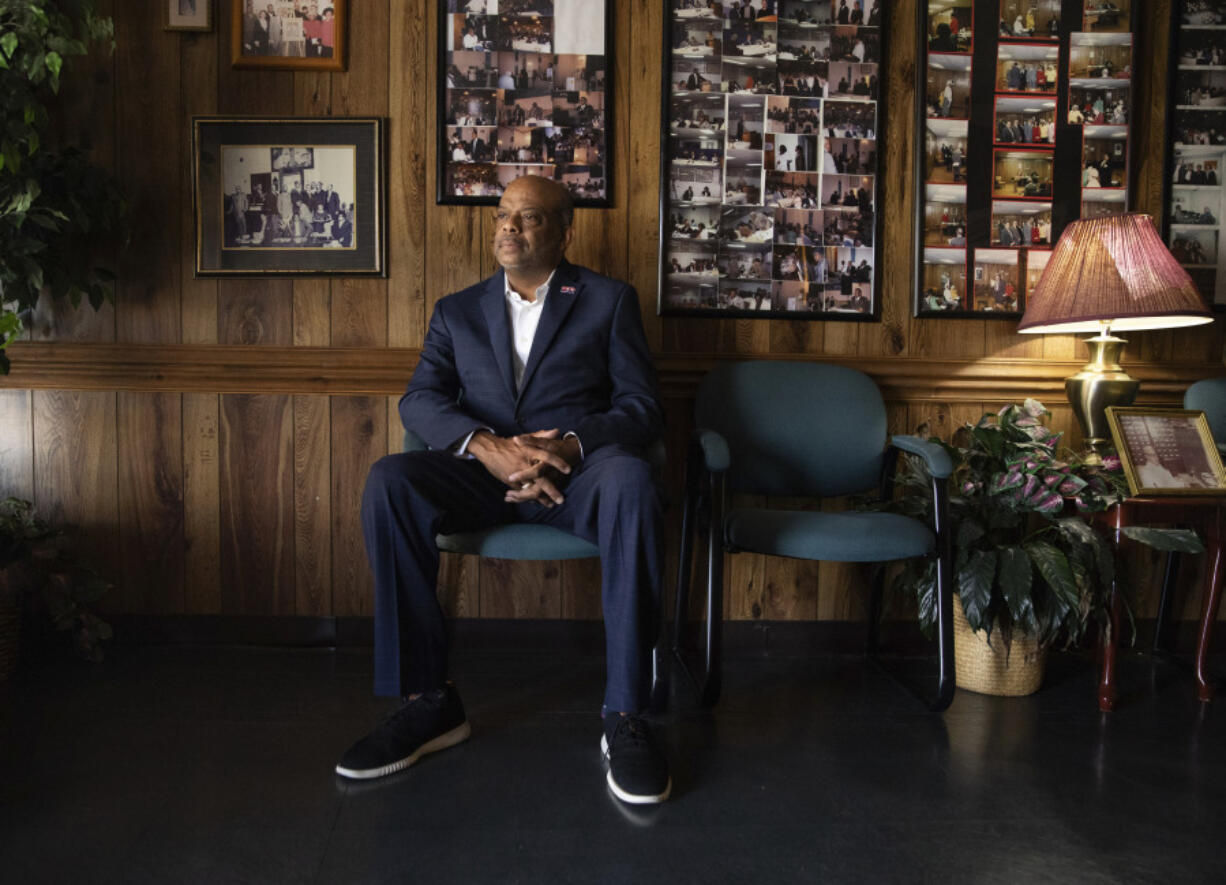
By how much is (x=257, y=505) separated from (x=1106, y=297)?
2695mm

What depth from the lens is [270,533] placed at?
2617 mm

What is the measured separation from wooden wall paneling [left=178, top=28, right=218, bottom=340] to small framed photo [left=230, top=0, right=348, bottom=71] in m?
0.10

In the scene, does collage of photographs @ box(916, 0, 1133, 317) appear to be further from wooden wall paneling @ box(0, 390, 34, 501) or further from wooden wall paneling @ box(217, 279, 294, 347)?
wooden wall paneling @ box(0, 390, 34, 501)

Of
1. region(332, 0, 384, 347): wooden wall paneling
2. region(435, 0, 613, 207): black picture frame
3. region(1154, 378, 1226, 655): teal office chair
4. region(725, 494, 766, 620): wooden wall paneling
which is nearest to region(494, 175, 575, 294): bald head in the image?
region(435, 0, 613, 207): black picture frame

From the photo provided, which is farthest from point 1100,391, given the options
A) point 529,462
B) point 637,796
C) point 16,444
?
point 16,444

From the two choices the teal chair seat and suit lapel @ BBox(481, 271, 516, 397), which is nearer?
A: the teal chair seat

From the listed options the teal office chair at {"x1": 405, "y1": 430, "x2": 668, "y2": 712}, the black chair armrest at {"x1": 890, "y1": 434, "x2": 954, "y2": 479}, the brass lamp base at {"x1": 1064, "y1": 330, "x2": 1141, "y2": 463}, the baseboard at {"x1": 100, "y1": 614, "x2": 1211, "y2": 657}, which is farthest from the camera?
the baseboard at {"x1": 100, "y1": 614, "x2": 1211, "y2": 657}

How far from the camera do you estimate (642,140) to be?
260 centimetres

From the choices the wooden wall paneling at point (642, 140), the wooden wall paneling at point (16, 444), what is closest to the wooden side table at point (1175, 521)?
the wooden wall paneling at point (642, 140)

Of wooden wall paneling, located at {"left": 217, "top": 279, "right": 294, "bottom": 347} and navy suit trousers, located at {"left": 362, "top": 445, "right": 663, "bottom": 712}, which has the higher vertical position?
wooden wall paneling, located at {"left": 217, "top": 279, "right": 294, "bottom": 347}

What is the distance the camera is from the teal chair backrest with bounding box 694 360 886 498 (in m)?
2.41

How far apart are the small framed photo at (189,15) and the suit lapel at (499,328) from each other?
1322 millimetres

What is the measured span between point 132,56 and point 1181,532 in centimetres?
343

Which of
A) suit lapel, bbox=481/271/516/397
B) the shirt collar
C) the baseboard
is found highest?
the shirt collar
